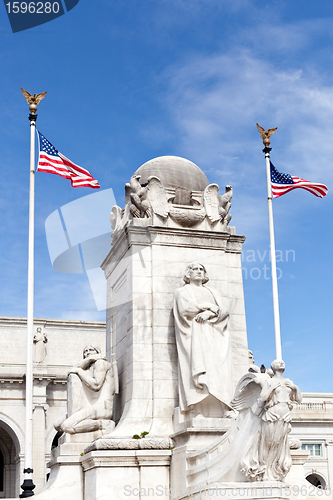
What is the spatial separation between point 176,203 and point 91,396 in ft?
16.4

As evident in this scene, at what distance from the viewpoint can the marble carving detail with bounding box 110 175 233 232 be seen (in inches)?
584

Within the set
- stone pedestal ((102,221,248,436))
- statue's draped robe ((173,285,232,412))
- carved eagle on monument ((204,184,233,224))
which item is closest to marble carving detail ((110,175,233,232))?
carved eagle on monument ((204,184,233,224))

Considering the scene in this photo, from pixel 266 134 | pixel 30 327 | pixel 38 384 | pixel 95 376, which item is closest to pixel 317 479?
pixel 38 384

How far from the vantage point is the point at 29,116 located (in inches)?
832

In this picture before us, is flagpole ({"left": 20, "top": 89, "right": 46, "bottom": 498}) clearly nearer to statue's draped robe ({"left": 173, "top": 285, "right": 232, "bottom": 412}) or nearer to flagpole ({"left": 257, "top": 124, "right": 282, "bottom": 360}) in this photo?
statue's draped robe ({"left": 173, "top": 285, "right": 232, "bottom": 412})

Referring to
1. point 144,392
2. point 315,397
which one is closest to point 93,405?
point 144,392

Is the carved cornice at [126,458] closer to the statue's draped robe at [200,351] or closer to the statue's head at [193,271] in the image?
the statue's draped robe at [200,351]

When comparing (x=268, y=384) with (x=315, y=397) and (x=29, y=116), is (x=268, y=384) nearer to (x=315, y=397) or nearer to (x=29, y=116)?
(x=29, y=116)

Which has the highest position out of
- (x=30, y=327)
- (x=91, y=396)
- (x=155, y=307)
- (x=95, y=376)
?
(x=30, y=327)

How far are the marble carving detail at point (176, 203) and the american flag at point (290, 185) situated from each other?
6857 mm

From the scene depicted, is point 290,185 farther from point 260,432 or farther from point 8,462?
point 8,462

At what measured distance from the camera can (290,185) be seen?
2202 cm

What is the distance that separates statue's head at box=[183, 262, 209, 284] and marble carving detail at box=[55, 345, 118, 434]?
262 centimetres

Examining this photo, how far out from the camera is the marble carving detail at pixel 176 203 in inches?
584
